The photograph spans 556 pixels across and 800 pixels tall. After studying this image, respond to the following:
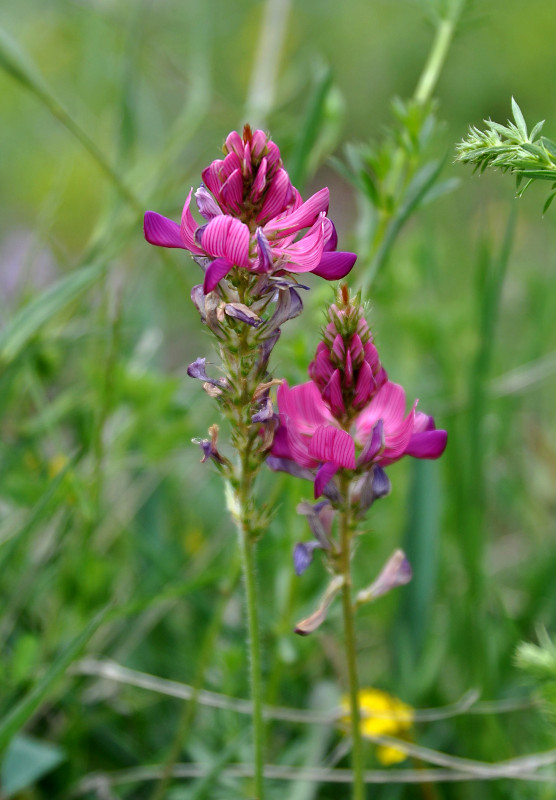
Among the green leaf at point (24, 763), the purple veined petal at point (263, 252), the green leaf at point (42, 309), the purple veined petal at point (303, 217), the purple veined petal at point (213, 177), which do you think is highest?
the green leaf at point (42, 309)

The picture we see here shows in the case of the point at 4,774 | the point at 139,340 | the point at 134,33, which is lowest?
the point at 4,774

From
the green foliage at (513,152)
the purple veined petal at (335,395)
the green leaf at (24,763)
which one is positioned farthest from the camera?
the green leaf at (24,763)

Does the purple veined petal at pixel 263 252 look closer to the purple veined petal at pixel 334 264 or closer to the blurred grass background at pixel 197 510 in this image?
the purple veined petal at pixel 334 264

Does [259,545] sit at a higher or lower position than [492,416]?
lower

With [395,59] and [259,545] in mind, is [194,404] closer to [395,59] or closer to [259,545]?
[259,545]

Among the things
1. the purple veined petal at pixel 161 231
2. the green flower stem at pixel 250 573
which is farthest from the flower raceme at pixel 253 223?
the green flower stem at pixel 250 573

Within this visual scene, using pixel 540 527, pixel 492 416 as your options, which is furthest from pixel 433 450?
pixel 492 416

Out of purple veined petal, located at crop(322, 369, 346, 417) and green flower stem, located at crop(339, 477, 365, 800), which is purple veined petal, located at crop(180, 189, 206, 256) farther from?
green flower stem, located at crop(339, 477, 365, 800)

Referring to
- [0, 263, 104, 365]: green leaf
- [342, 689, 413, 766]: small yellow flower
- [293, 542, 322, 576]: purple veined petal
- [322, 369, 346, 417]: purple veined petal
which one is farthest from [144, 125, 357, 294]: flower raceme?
[342, 689, 413, 766]: small yellow flower
